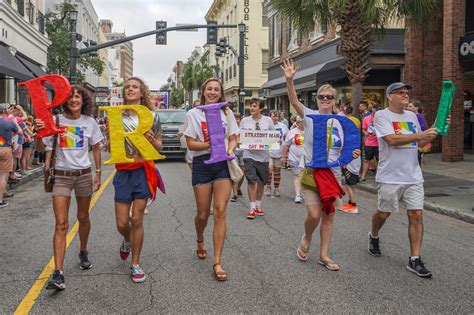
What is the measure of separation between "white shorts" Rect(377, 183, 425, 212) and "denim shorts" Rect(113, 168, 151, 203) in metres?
2.41

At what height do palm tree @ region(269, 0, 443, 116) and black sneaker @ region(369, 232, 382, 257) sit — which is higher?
palm tree @ region(269, 0, 443, 116)

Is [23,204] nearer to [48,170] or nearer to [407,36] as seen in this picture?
[48,170]

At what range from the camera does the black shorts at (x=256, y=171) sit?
8205mm

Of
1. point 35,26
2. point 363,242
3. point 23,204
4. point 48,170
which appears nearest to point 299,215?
point 363,242

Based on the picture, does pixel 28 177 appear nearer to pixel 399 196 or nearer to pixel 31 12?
pixel 399 196

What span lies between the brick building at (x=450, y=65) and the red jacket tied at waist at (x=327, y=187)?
40.5 ft

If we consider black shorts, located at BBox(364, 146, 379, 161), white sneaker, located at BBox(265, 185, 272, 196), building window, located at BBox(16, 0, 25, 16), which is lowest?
white sneaker, located at BBox(265, 185, 272, 196)

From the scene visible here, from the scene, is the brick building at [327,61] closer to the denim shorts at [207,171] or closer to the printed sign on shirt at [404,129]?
the printed sign on shirt at [404,129]

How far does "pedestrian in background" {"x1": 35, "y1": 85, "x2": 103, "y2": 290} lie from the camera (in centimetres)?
453

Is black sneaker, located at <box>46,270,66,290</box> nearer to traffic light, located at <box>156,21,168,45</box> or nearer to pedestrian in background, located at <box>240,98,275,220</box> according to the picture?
pedestrian in background, located at <box>240,98,275,220</box>

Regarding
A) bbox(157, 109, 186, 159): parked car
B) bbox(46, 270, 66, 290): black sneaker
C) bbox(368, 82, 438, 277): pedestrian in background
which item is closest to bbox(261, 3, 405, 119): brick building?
bbox(157, 109, 186, 159): parked car

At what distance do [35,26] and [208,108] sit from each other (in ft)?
77.9

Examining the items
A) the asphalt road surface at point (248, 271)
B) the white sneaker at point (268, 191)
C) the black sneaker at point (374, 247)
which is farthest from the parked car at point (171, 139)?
the black sneaker at point (374, 247)

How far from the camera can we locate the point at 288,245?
20.0 ft
